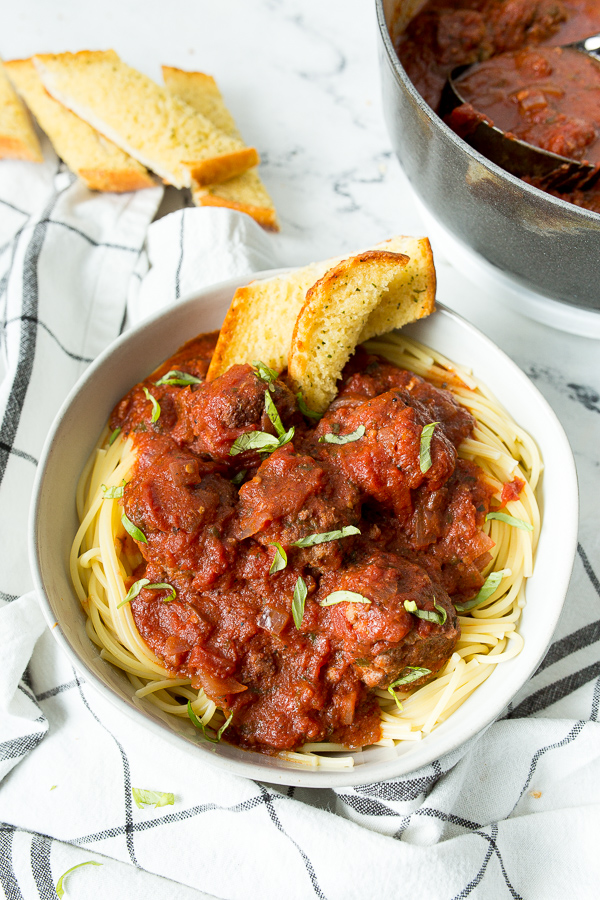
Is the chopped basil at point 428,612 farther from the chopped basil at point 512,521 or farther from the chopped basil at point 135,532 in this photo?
the chopped basil at point 135,532

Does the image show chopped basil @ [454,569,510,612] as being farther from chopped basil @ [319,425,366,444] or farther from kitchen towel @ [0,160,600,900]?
chopped basil @ [319,425,366,444]

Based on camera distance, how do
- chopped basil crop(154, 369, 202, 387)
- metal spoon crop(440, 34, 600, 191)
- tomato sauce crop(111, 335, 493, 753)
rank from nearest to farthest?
tomato sauce crop(111, 335, 493, 753), chopped basil crop(154, 369, 202, 387), metal spoon crop(440, 34, 600, 191)

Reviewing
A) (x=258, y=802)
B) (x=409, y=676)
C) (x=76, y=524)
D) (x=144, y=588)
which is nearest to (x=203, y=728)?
(x=258, y=802)

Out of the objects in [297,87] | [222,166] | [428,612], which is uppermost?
[297,87]

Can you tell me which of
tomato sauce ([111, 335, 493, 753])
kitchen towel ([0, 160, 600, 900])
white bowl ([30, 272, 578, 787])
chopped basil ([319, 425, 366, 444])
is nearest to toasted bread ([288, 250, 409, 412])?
tomato sauce ([111, 335, 493, 753])

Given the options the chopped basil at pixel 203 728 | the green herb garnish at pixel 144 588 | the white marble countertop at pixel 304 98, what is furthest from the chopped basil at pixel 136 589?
the white marble countertop at pixel 304 98

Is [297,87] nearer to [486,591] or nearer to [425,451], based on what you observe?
[425,451]

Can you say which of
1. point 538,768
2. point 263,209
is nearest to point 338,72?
point 263,209
